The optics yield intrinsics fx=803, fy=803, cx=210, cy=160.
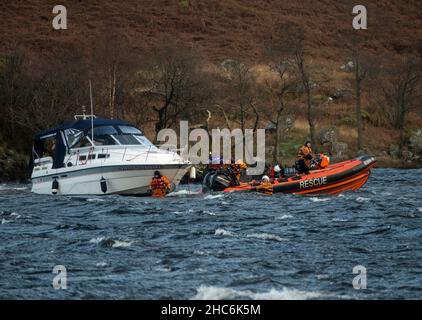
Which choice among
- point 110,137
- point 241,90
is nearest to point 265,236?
point 110,137

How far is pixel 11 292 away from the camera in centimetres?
1497

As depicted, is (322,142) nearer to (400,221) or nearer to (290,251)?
(400,221)

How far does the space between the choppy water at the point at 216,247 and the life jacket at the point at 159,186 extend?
6.92ft

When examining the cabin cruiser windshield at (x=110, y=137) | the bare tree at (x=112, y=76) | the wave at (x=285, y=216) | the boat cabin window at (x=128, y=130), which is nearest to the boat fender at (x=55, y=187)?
the cabin cruiser windshield at (x=110, y=137)

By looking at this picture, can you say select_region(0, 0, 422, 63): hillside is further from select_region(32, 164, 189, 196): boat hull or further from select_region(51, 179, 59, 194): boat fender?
select_region(32, 164, 189, 196): boat hull

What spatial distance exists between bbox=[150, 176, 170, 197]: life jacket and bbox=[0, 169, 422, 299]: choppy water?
2.11 meters

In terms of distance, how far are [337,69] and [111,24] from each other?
20.4 metres

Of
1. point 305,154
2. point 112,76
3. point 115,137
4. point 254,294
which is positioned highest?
point 112,76

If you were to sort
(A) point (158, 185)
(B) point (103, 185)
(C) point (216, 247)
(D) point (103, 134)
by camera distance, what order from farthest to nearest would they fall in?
(D) point (103, 134) < (B) point (103, 185) < (A) point (158, 185) < (C) point (216, 247)

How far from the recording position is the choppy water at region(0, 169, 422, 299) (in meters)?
15.0

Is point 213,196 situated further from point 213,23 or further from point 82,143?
point 213,23

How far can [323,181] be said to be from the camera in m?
30.6

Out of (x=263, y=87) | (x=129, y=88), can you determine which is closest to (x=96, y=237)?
(x=129, y=88)

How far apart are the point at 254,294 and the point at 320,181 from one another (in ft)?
54.3
